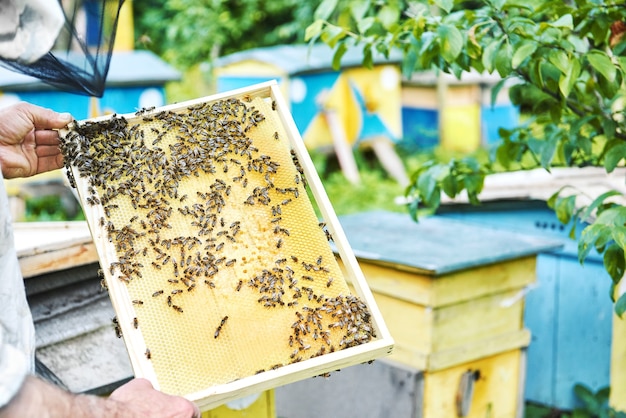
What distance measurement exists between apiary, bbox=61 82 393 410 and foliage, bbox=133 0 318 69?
1141 centimetres

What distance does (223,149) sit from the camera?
2471mm

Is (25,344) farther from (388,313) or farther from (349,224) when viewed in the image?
(349,224)

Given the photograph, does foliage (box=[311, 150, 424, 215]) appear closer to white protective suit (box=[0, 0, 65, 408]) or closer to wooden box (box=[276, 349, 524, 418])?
wooden box (box=[276, 349, 524, 418])

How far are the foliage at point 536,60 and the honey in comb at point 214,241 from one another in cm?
72

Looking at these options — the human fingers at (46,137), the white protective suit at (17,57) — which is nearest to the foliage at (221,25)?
the human fingers at (46,137)

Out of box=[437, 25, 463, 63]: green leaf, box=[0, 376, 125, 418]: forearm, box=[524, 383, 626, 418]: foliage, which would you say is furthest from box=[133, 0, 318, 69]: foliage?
box=[0, 376, 125, 418]: forearm

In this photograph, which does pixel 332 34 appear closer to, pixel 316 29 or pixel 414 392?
pixel 316 29

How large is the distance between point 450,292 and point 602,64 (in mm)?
1238

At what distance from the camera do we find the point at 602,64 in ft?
8.14

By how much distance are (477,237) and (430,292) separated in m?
0.63

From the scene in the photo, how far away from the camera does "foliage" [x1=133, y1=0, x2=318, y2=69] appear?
14133 mm

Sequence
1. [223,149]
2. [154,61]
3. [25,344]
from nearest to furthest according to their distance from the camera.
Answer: [25,344] → [223,149] → [154,61]

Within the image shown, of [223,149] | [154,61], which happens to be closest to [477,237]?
[223,149]

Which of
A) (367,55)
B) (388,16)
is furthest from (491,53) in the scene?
(367,55)
